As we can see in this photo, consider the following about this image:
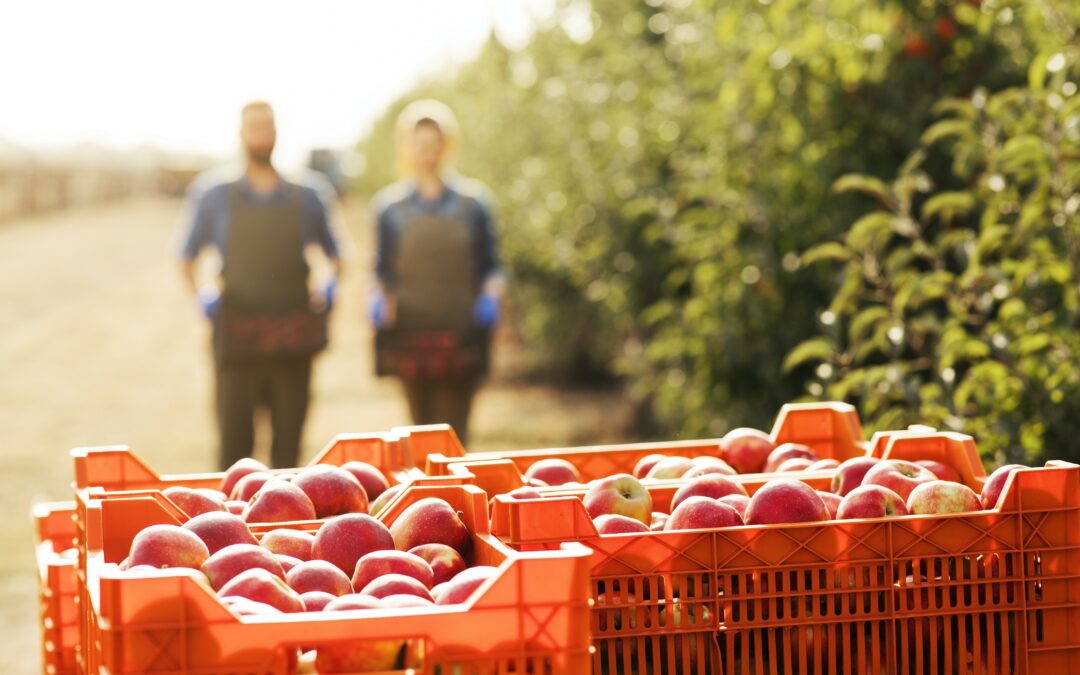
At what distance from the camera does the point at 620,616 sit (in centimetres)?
231

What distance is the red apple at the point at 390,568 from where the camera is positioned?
7.58ft

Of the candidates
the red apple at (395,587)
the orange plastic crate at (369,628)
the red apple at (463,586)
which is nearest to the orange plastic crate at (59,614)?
the orange plastic crate at (369,628)

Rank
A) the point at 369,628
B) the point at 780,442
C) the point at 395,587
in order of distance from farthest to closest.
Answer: the point at 780,442, the point at 395,587, the point at 369,628

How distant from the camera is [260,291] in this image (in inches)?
256

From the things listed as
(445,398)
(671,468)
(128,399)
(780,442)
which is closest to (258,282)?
(445,398)

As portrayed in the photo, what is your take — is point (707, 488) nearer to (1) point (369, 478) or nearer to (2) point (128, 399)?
(1) point (369, 478)

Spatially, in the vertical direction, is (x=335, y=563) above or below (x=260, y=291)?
below

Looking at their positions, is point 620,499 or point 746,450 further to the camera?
point 746,450

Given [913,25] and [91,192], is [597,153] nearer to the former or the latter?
[913,25]

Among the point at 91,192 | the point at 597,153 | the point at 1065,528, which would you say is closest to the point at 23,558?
the point at 597,153

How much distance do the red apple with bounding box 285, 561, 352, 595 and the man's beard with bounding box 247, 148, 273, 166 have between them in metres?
4.32

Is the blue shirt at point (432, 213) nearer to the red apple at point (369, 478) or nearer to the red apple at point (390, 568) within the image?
the red apple at point (369, 478)

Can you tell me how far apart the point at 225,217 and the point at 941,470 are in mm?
4305

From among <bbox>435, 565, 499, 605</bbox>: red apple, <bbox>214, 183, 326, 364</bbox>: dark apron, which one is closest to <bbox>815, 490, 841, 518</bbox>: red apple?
<bbox>435, 565, 499, 605</bbox>: red apple
